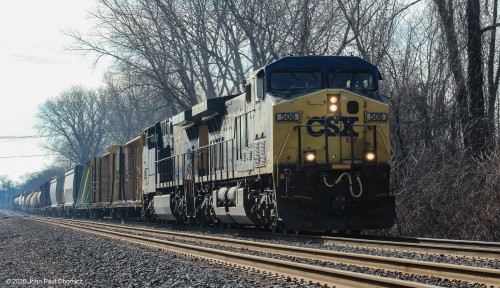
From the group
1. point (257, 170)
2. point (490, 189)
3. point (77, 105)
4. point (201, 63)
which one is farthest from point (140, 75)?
point (77, 105)

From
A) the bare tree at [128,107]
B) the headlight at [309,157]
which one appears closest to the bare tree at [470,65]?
the headlight at [309,157]

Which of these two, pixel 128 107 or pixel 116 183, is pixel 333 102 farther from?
pixel 128 107

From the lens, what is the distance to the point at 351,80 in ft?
45.3

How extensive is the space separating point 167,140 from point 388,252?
13.9 m

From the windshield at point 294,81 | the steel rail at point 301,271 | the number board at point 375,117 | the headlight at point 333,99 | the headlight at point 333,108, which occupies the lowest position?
the steel rail at point 301,271

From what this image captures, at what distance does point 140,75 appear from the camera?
32.6 meters

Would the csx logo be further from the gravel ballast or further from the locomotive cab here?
the gravel ballast

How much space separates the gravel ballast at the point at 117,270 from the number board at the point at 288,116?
126 inches

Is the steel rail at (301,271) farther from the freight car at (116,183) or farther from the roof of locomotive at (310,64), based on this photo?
the freight car at (116,183)

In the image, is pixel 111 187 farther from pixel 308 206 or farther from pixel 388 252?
pixel 388 252

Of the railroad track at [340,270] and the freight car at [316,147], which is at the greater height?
the freight car at [316,147]

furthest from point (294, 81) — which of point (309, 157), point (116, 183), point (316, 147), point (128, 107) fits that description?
point (128, 107)

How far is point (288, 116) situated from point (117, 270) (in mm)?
4675

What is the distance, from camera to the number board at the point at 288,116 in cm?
1315
